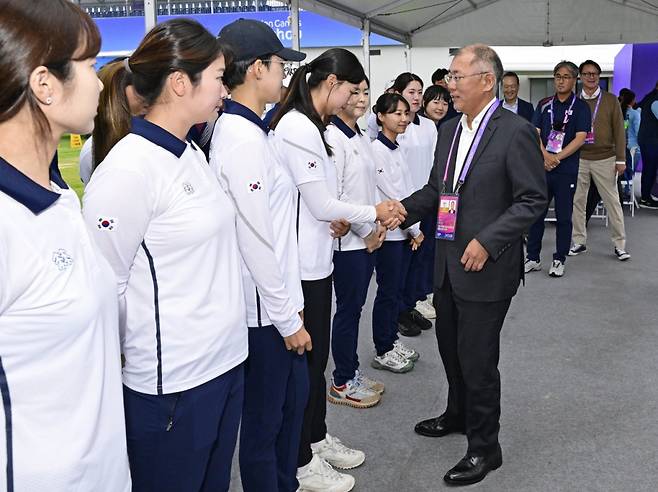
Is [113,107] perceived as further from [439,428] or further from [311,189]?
[439,428]

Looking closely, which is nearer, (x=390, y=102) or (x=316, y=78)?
(x=316, y=78)

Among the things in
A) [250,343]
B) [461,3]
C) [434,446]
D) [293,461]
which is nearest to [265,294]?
[250,343]

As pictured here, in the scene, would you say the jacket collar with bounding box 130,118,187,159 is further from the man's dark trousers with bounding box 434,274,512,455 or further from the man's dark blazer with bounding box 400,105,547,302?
the man's dark trousers with bounding box 434,274,512,455

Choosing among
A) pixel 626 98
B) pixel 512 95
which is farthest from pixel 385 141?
pixel 626 98

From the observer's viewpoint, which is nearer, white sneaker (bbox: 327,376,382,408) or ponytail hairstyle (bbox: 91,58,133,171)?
ponytail hairstyle (bbox: 91,58,133,171)

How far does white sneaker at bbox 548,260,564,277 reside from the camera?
5.43 metres

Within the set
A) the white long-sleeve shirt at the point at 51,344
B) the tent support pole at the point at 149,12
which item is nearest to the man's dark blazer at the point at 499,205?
the white long-sleeve shirt at the point at 51,344

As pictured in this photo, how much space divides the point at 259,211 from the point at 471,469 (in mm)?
1364

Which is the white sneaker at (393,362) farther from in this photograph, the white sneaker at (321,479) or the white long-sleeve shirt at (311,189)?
the white long-sleeve shirt at (311,189)

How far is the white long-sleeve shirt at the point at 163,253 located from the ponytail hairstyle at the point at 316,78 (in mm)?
954

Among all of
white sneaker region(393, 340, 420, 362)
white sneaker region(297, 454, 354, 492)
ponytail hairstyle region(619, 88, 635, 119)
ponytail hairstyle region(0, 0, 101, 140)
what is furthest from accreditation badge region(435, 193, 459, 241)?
ponytail hairstyle region(619, 88, 635, 119)

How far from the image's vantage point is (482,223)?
93.1 inches

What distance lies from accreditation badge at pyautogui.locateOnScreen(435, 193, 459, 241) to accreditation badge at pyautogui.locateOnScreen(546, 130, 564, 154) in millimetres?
3351

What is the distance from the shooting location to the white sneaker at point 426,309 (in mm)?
4402
